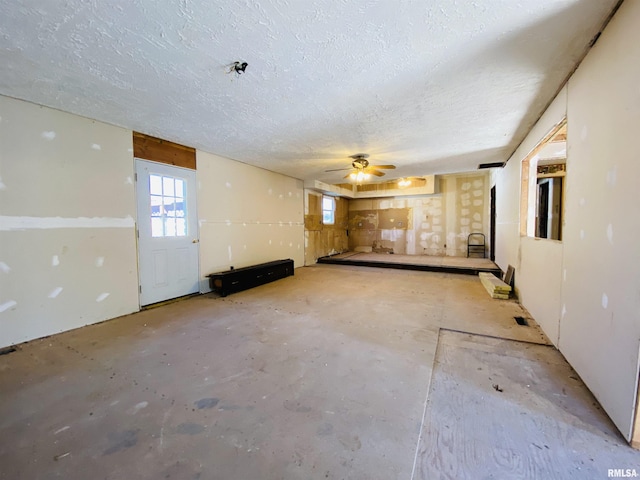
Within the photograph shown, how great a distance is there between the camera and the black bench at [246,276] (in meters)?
4.41

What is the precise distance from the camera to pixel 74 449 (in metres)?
1.40

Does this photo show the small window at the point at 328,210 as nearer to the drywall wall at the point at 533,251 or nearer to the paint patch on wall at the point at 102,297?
the drywall wall at the point at 533,251

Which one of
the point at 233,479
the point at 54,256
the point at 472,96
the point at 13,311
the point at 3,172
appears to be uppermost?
the point at 472,96

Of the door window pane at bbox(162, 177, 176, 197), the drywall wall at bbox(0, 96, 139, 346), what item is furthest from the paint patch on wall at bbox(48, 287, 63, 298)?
the door window pane at bbox(162, 177, 176, 197)

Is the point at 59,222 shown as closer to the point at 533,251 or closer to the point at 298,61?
the point at 298,61

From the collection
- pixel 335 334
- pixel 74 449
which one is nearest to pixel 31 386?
pixel 74 449

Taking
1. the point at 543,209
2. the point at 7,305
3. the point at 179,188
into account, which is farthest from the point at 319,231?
the point at 7,305

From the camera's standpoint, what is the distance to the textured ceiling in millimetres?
1564

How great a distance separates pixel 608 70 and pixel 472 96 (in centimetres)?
103

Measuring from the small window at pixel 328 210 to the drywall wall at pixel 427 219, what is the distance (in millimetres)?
1330

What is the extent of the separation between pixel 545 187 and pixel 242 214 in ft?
24.4

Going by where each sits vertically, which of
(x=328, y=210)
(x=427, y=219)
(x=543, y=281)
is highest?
(x=328, y=210)

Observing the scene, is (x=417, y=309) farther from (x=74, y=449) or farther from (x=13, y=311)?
(x=13, y=311)

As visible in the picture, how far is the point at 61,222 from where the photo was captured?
2.92 meters
